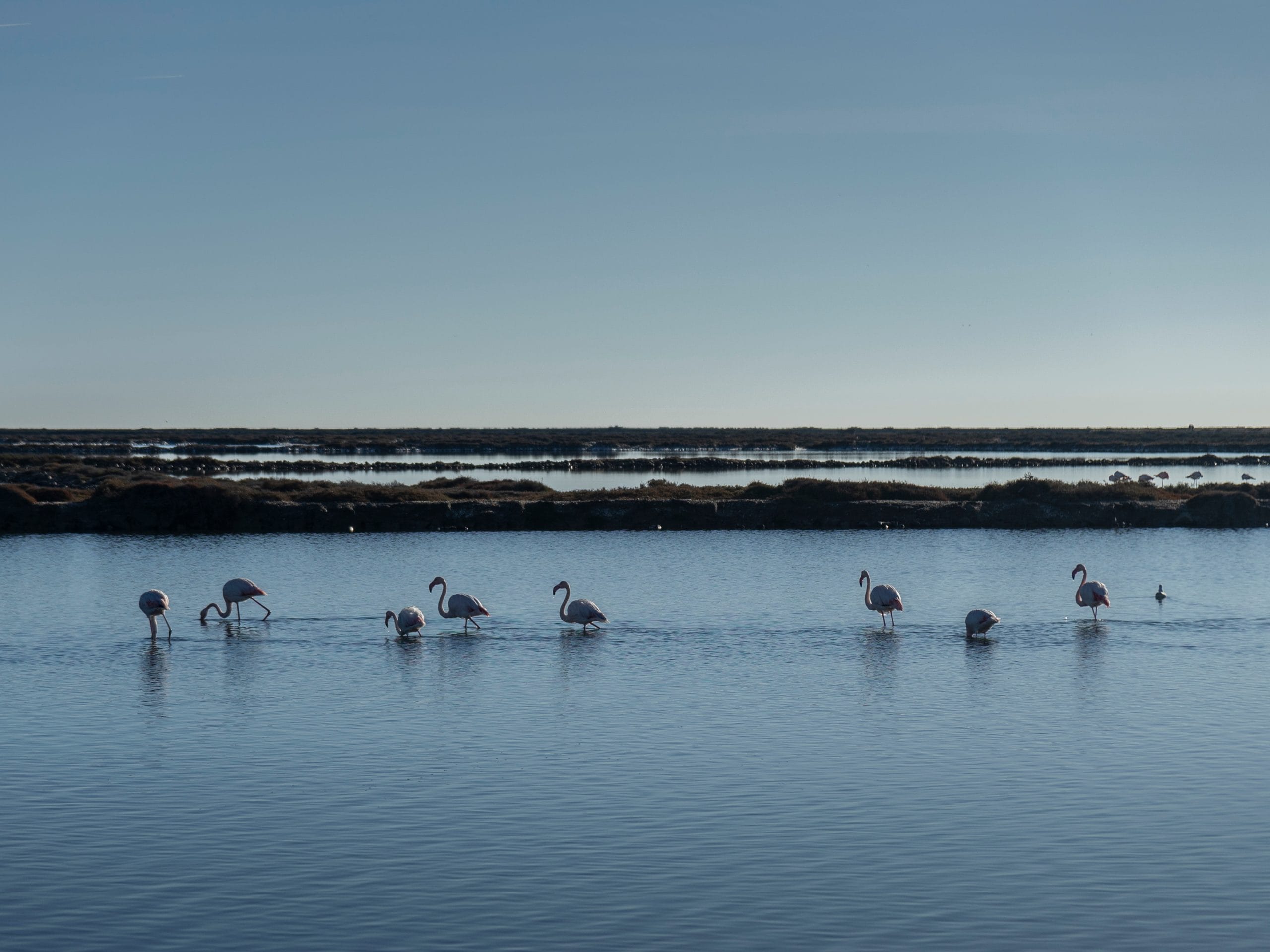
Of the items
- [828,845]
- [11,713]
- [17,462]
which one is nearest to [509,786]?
[828,845]

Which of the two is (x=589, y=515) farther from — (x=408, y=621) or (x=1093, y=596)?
(x=408, y=621)

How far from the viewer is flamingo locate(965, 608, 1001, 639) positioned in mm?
25328

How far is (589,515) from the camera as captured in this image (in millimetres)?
52281

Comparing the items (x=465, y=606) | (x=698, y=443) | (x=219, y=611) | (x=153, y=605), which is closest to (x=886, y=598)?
(x=465, y=606)

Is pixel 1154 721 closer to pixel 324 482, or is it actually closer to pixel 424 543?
pixel 424 543

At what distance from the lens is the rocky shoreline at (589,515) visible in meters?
50.8

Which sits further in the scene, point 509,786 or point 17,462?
point 17,462

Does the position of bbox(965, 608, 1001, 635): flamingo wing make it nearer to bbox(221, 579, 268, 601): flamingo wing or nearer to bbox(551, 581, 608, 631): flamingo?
bbox(551, 581, 608, 631): flamingo

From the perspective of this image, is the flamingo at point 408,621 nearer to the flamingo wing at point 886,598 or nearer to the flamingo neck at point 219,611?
the flamingo neck at point 219,611

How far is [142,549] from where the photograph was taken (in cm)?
4444

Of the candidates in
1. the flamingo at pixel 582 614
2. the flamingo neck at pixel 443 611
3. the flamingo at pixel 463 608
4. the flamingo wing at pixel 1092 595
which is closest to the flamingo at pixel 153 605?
the flamingo neck at pixel 443 611

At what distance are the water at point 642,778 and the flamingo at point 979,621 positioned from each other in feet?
1.25

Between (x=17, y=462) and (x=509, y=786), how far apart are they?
93.9 m

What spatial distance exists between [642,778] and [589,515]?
37.2 m
